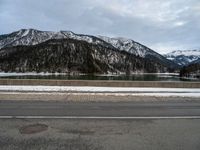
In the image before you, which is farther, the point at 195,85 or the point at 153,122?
the point at 195,85

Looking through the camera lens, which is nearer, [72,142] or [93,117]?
[72,142]

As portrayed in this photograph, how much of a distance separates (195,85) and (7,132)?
63.8ft

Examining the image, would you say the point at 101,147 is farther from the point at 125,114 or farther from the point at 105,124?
the point at 125,114

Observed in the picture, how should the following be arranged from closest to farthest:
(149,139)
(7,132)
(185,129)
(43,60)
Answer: (149,139)
(7,132)
(185,129)
(43,60)

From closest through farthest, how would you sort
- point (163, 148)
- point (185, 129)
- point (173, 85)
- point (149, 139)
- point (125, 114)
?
point (163, 148)
point (149, 139)
point (185, 129)
point (125, 114)
point (173, 85)

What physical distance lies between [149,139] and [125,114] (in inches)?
128

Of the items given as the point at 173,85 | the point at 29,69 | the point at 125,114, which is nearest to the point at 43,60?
the point at 29,69

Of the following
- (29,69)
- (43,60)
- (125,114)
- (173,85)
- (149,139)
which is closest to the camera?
(149,139)

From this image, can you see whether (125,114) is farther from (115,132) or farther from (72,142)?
(72,142)

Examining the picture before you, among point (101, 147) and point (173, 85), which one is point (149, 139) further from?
point (173, 85)

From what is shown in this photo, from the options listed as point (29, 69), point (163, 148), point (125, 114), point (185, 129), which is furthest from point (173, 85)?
point (29, 69)

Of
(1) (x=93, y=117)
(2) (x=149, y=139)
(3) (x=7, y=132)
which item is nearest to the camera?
(2) (x=149, y=139)

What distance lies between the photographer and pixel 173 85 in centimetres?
2275

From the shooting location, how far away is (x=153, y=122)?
780 cm
